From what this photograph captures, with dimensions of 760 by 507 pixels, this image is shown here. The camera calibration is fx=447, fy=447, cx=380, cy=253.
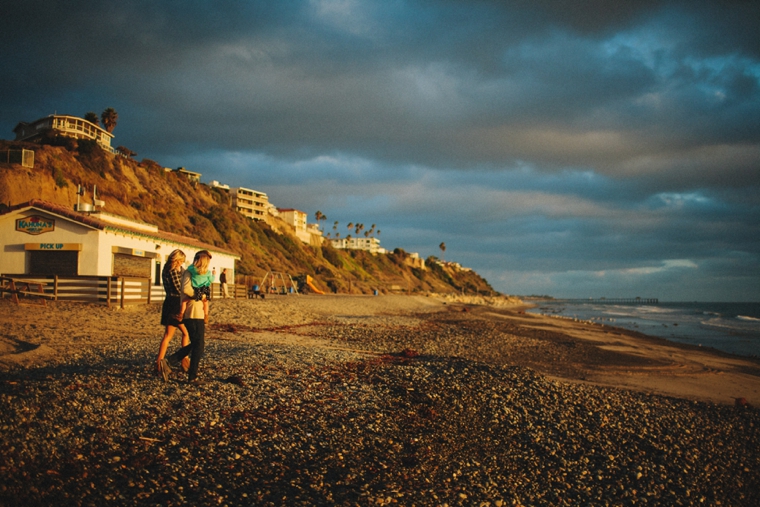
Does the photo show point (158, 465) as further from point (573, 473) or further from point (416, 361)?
point (416, 361)

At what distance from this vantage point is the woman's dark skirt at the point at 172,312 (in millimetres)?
8305

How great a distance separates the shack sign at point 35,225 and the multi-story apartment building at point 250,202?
72066 millimetres

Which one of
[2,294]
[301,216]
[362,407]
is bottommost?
[362,407]

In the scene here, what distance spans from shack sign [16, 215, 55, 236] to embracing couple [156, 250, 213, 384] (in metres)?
19.0

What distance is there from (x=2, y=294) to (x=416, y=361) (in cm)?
2025

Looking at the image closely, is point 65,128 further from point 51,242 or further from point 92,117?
point 51,242

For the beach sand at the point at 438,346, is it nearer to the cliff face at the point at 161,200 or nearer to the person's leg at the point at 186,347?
the person's leg at the point at 186,347

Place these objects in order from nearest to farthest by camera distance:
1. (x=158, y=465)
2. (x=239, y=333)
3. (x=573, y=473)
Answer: (x=158, y=465) < (x=573, y=473) < (x=239, y=333)

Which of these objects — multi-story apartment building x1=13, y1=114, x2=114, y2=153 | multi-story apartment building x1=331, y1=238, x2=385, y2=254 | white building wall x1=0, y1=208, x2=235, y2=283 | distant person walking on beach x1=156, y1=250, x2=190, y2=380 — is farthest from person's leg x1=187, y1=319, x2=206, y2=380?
multi-story apartment building x1=331, y1=238, x2=385, y2=254

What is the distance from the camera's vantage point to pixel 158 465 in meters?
5.50

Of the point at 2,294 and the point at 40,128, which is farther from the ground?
the point at 40,128

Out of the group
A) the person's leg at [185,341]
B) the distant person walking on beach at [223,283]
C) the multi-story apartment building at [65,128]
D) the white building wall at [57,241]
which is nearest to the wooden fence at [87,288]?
the white building wall at [57,241]

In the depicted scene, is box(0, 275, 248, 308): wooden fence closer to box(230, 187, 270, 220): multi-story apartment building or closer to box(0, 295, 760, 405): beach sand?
box(0, 295, 760, 405): beach sand

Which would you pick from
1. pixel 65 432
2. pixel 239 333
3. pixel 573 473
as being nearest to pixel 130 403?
pixel 65 432
